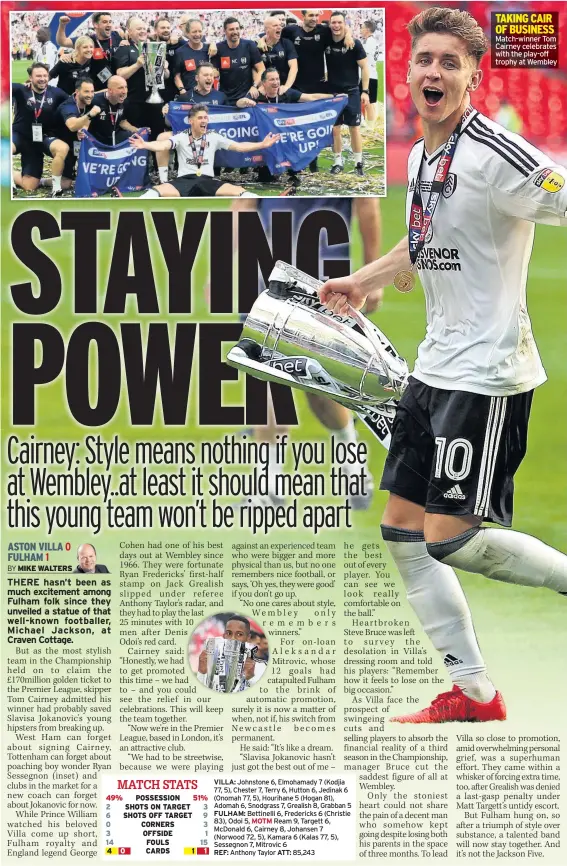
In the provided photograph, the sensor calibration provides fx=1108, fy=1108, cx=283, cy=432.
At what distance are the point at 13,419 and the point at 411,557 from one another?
71.1 inches

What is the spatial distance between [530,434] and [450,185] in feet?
3.72

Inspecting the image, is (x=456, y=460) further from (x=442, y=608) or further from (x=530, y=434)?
(x=442, y=608)

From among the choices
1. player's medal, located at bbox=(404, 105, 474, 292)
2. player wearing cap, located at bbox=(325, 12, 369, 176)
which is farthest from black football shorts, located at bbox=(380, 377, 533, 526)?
player wearing cap, located at bbox=(325, 12, 369, 176)

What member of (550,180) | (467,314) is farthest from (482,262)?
(550,180)

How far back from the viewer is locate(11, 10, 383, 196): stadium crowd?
478cm

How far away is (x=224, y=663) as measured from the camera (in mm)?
4734

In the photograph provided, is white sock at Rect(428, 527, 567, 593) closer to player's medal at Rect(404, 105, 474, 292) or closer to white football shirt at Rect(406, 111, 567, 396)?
white football shirt at Rect(406, 111, 567, 396)

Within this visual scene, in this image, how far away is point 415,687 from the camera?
4.70 m

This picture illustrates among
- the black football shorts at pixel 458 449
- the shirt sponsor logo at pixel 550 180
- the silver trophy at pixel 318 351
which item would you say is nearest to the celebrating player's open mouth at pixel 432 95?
the shirt sponsor logo at pixel 550 180

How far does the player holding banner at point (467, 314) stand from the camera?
4250 millimetres

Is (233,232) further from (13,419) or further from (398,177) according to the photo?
(13,419)

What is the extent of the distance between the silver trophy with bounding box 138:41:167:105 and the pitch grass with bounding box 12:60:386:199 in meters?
0.49

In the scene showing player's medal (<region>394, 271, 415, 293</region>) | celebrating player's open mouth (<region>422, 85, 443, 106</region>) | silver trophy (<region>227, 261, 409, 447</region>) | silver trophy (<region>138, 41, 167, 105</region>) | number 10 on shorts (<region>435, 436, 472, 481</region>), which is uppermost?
silver trophy (<region>138, 41, 167, 105</region>)

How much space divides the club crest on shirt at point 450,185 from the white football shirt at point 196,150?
103 centimetres
